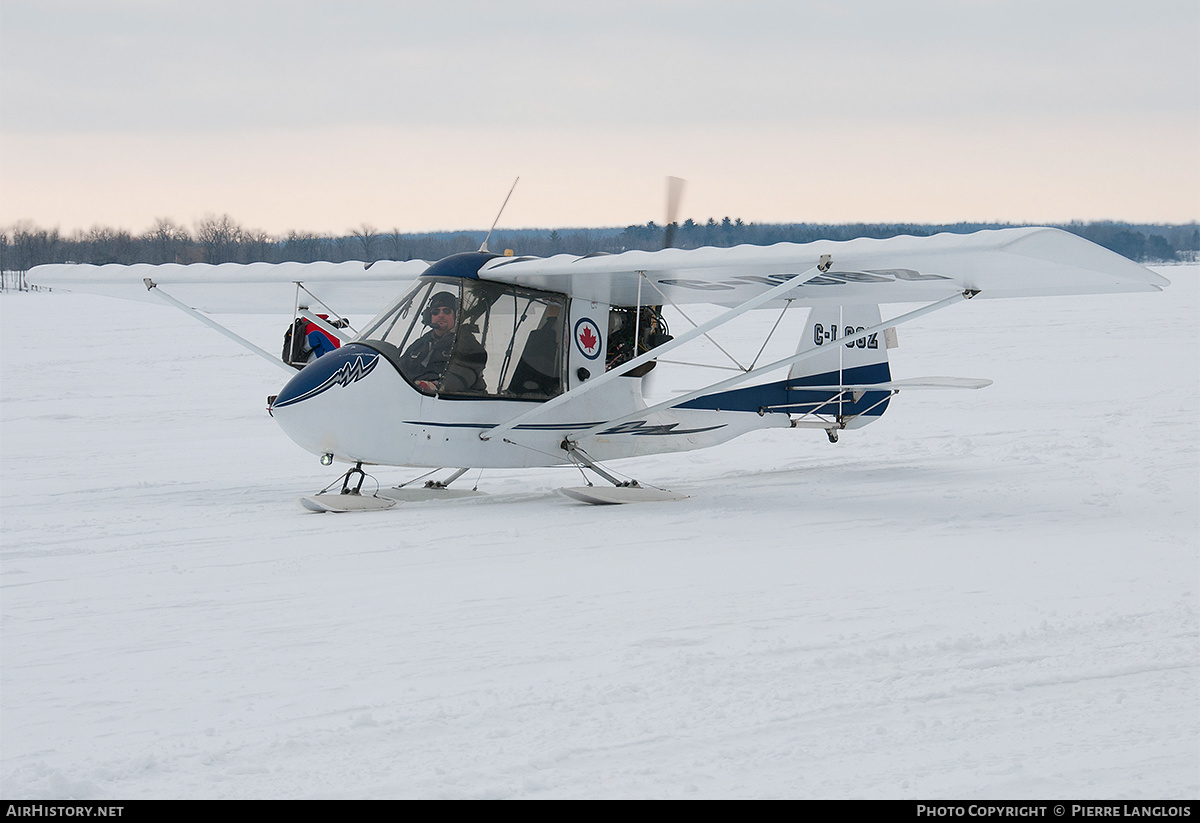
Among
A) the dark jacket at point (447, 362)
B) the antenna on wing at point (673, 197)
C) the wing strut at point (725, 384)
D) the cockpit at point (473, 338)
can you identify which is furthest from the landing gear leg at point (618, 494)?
the antenna on wing at point (673, 197)

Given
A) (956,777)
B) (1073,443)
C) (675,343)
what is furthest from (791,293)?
(956,777)

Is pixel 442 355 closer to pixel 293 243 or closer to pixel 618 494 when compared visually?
pixel 618 494

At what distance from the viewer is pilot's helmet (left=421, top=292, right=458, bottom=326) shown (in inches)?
365

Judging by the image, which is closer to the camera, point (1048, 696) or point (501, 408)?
point (1048, 696)

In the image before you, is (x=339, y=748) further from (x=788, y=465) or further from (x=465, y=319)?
(x=788, y=465)

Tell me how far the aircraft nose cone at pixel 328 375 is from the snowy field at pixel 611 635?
3.14ft

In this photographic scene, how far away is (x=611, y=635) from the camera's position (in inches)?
205

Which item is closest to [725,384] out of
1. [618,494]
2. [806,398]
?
[618,494]

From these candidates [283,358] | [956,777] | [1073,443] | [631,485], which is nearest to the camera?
[956,777]

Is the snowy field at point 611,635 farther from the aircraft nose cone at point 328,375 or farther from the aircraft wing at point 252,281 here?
the aircraft wing at point 252,281

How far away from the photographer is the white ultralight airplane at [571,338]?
8.40 meters

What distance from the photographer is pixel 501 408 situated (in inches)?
380

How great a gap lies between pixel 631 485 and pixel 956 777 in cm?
655

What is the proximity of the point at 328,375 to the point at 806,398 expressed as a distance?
18.1 ft
